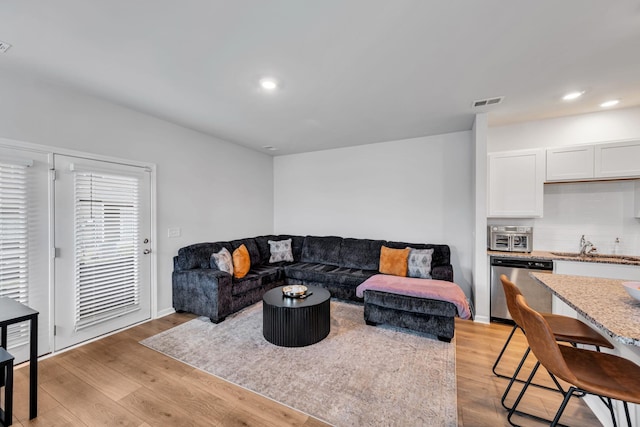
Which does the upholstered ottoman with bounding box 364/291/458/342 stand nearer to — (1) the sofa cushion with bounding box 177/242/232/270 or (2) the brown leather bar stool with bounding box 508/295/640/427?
(2) the brown leather bar stool with bounding box 508/295/640/427

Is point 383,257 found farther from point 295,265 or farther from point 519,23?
point 519,23

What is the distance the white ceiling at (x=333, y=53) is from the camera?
64.1 inches

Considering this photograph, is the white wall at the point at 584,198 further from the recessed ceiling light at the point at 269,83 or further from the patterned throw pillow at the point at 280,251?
the patterned throw pillow at the point at 280,251

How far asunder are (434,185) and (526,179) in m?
1.21

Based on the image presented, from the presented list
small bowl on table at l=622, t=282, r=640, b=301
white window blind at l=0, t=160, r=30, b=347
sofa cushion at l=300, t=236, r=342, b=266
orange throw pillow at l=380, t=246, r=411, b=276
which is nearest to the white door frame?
white window blind at l=0, t=160, r=30, b=347

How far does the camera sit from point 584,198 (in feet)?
11.0

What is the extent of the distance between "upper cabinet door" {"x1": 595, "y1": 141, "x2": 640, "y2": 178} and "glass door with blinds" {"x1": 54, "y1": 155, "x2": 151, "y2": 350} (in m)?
5.55

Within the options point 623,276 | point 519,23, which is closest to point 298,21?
point 519,23

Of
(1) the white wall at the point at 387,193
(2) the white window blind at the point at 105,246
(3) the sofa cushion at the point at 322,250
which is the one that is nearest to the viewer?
(2) the white window blind at the point at 105,246

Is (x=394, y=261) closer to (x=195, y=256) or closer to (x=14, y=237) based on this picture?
(x=195, y=256)

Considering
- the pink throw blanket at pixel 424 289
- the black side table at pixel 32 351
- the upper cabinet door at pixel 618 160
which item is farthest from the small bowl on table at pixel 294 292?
the upper cabinet door at pixel 618 160

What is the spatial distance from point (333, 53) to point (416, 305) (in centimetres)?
267

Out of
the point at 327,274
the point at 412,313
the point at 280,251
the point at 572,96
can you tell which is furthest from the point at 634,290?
the point at 280,251

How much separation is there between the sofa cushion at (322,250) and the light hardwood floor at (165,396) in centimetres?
249
